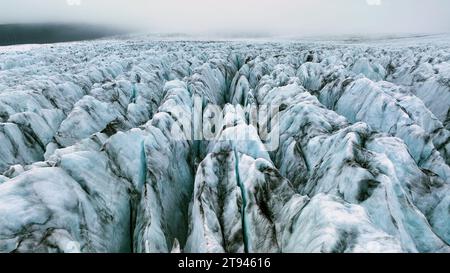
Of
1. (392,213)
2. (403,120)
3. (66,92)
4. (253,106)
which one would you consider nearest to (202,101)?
(253,106)

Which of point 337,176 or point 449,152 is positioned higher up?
point 337,176

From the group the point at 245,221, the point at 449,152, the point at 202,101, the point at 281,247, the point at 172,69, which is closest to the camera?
the point at 281,247

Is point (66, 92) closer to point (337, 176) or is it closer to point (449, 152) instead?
point (337, 176)
